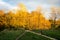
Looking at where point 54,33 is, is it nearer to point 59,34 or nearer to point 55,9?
point 59,34

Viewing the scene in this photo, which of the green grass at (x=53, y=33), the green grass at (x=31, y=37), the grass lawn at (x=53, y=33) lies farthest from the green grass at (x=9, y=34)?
the green grass at (x=53, y=33)

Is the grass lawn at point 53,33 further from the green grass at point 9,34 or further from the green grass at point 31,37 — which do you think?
the green grass at point 9,34

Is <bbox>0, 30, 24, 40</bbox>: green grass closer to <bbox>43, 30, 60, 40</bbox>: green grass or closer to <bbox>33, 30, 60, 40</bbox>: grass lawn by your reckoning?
<bbox>33, 30, 60, 40</bbox>: grass lawn

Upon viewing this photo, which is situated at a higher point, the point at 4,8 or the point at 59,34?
the point at 4,8

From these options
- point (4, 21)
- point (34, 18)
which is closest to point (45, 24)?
point (34, 18)

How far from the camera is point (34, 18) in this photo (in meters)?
4.34

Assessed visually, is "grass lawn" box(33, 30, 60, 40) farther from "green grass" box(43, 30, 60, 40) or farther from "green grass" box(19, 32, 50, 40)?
"green grass" box(19, 32, 50, 40)

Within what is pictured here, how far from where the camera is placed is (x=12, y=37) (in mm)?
4215

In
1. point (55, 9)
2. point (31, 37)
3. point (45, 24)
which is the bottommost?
point (31, 37)

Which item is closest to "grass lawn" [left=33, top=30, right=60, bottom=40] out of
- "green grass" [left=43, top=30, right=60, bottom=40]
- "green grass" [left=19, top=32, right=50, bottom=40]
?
"green grass" [left=43, top=30, right=60, bottom=40]

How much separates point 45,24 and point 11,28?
929 millimetres

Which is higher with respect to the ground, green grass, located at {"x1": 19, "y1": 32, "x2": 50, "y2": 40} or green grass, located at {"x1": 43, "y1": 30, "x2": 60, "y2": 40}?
green grass, located at {"x1": 43, "y1": 30, "x2": 60, "y2": 40}

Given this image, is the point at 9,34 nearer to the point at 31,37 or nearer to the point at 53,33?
the point at 31,37

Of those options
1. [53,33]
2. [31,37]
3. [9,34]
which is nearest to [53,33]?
[53,33]
